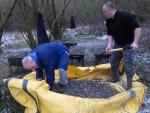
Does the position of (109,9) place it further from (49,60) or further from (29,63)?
(29,63)

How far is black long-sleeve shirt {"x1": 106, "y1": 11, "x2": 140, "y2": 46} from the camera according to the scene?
279 inches

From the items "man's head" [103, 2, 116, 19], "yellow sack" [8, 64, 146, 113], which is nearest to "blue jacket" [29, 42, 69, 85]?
"yellow sack" [8, 64, 146, 113]

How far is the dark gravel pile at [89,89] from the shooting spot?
22.6 ft

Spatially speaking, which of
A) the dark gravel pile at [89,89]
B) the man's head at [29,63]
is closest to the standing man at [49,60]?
the man's head at [29,63]

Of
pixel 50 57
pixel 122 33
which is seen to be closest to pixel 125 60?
pixel 122 33

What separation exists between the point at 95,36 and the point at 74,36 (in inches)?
37.9

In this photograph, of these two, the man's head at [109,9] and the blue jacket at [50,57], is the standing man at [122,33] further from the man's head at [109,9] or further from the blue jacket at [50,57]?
the blue jacket at [50,57]

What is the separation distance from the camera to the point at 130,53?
7.04 m

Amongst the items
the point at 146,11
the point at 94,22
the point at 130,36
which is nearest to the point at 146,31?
the point at 146,11

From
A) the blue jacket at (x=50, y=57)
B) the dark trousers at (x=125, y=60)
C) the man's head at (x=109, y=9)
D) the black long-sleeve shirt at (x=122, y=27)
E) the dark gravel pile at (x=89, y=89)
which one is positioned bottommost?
the dark gravel pile at (x=89, y=89)

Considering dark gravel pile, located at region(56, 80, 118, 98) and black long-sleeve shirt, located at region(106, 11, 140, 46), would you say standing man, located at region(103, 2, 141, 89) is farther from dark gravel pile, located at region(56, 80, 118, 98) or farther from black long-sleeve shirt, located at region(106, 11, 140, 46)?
dark gravel pile, located at region(56, 80, 118, 98)

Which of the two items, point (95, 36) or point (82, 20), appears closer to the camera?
point (95, 36)

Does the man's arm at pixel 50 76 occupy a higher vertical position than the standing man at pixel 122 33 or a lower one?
lower

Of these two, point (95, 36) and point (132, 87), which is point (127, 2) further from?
point (132, 87)
